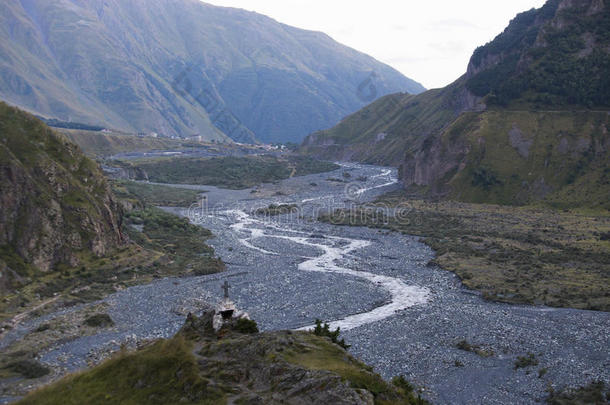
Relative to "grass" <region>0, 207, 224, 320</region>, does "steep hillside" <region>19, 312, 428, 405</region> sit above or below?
above

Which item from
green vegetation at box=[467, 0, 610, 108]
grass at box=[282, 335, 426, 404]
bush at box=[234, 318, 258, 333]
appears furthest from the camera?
green vegetation at box=[467, 0, 610, 108]

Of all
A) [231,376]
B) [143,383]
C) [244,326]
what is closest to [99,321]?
[244,326]

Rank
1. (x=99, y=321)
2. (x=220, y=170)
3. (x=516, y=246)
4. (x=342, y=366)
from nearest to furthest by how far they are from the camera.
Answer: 1. (x=342, y=366)
2. (x=99, y=321)
3. (x=516, y=246)
4. (x=220, y=170)

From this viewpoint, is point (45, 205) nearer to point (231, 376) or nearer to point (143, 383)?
point (143, 383)

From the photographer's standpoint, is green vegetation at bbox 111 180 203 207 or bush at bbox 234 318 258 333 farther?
green vegetation at bbox 111 180 203 207

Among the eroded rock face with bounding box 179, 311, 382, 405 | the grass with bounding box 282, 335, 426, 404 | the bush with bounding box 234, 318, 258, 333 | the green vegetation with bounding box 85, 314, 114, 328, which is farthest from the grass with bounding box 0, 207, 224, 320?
the grass with bounding box 282, 335, 426, 404

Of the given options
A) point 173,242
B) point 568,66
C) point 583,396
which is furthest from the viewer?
point 568,66

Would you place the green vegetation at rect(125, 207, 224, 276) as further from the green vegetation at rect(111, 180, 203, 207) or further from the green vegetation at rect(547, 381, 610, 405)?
Answer: the green vegetation at rect(547, 381, 610, 405)

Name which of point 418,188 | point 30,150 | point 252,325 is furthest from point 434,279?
point 418,188
